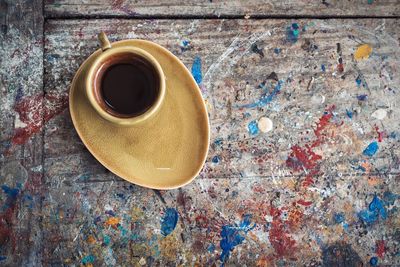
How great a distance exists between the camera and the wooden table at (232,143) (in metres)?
1.02

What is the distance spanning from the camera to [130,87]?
924 millimetres

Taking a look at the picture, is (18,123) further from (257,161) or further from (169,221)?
(257,161)

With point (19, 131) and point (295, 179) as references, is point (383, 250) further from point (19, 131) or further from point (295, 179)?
point (19, 131)

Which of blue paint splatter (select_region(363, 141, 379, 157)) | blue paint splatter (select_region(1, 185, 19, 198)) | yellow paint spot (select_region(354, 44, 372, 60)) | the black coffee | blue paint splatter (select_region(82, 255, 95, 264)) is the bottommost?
blue paint splatter (select_region(82, 255, 95, 264))

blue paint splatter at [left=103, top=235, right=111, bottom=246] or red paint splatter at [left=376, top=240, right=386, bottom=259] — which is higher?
red paint splatter at [left=376, top=240, right=386, bottom=259]

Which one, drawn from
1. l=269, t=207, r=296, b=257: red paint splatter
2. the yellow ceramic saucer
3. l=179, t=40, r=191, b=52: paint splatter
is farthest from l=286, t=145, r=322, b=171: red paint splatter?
l=179, t=40, r=191, b=52: paint splatter

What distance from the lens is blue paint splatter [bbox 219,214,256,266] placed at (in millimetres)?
1036

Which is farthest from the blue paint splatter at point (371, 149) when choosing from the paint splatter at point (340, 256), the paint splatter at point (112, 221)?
the paint splatter at point (112, 221)

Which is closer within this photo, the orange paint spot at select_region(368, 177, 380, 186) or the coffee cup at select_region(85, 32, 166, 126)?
the coffee cup at select_region(85, 32, 166, 126)

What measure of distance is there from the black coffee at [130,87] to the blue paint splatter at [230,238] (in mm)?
330

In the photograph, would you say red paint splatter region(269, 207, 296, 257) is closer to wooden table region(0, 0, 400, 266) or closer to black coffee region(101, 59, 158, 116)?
wooden table region(0, 0, 400, 266)

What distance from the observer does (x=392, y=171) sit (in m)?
1.07

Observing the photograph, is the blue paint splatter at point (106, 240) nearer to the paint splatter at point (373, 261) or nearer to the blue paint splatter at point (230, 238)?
the blue paint splatter at point (230, 238)

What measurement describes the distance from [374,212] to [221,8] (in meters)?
0.56
